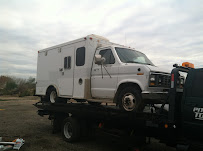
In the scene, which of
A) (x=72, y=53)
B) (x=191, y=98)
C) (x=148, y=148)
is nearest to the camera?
(x=191, y=98)

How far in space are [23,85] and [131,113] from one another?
117 feet

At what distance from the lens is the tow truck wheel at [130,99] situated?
5.16 meters

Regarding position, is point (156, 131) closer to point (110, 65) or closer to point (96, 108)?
point (96, 108)

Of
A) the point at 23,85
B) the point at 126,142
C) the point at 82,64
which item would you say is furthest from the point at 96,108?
the point at 23,85

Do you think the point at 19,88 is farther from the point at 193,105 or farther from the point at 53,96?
the point at 193,105

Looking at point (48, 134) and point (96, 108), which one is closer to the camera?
point (96, 108)

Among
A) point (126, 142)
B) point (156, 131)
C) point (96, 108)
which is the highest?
point (96, 108)

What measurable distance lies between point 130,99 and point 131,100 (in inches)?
1.5

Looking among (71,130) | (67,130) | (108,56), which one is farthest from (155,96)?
(67,130)

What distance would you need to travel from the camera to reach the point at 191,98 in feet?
14.2

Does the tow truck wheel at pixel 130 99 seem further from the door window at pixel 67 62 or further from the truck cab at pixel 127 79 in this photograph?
the door window at pixel 67 62

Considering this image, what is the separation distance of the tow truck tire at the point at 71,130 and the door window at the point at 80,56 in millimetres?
2082

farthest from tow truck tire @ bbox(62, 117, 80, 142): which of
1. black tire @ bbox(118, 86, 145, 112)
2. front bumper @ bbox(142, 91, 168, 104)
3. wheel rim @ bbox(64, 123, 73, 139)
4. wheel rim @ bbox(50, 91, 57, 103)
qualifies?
front bumper @ bbox(142, 91, 168, 104)

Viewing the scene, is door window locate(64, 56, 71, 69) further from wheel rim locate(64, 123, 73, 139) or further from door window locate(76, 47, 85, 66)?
wheel rim locate(64, 123, 73, 139)
